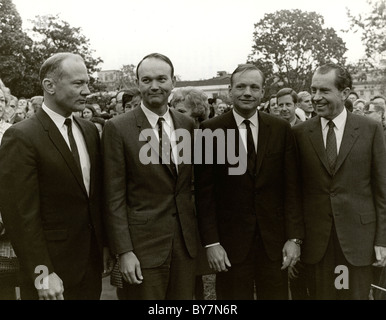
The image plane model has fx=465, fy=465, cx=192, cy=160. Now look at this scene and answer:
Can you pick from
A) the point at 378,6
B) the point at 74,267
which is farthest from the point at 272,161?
the point at 378,6

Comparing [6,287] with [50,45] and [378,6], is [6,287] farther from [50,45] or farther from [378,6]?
[50,45]

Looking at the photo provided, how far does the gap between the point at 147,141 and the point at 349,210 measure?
1662 mm

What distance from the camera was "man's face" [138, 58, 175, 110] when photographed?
3.40 m

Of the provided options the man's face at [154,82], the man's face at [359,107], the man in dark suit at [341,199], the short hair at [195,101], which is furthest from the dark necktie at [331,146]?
the man's face at [359,107]

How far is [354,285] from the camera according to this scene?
3641mm

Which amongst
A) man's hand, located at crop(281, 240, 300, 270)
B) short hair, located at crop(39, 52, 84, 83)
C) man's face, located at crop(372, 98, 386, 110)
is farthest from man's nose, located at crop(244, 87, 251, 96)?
man's face, located at crop(372, 98, 386, 110)

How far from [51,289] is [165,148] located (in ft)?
4.04

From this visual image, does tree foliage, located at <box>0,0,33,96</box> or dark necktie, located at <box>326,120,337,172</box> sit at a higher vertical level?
tree foliage, located at <box>0,0,33,96</box>

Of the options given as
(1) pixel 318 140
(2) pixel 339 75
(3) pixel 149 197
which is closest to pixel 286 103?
(2) pixel 339 75

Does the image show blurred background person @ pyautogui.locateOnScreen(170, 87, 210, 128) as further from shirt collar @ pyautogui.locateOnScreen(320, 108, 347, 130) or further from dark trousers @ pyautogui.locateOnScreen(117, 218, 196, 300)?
dark trousers @ pyautogui.locateOnScreen(117, 218, 196, 300)

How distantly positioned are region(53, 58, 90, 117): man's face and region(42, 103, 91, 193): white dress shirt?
0.17 ft

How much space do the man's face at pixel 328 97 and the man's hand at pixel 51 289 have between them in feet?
7.80

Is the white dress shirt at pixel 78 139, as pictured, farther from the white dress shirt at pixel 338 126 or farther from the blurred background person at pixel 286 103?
the blurred background person at pixel 286 103

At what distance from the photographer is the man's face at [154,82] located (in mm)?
3396
